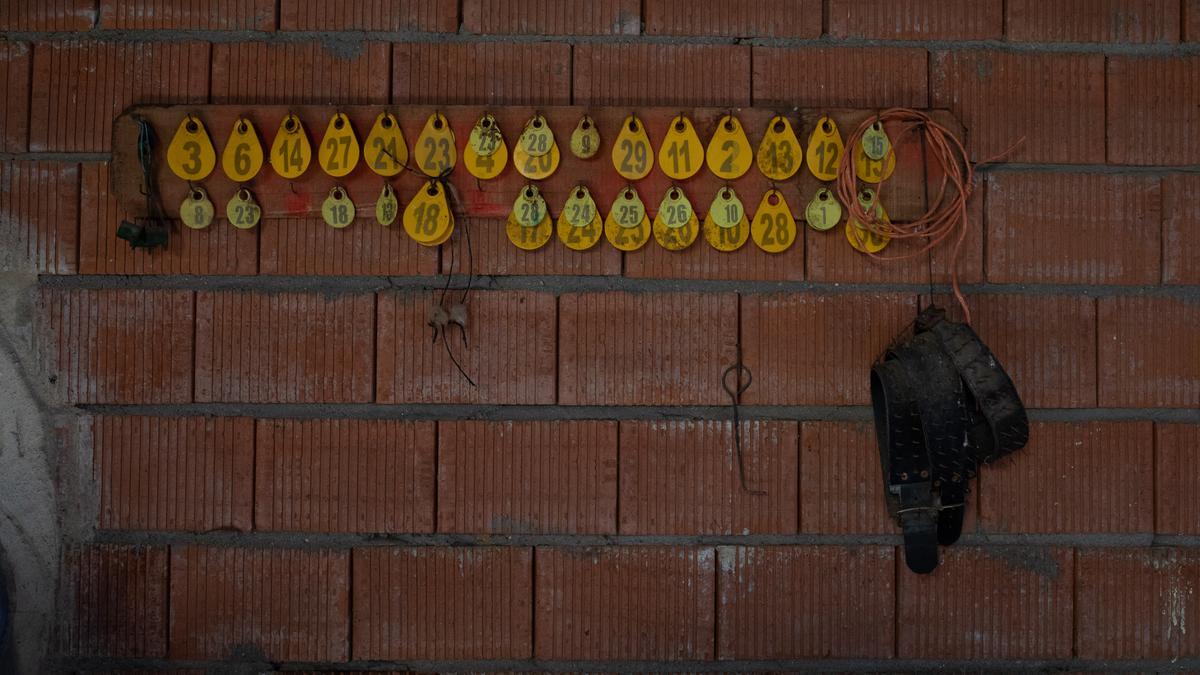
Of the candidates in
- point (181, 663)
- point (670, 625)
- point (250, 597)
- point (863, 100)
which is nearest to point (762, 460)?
point (670, 625)

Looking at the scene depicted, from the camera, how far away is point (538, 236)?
175 centimetres

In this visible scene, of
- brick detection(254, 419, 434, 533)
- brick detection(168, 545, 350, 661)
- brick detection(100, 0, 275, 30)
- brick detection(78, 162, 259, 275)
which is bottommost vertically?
brick detection(168, 545, 350, 661)

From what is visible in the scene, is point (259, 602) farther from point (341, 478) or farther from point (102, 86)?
point (102, 86)

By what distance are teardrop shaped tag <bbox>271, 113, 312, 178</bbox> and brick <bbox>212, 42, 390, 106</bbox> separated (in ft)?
0.32

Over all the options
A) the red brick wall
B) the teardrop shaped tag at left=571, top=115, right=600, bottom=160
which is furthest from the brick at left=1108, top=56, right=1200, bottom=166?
the teardrop shaped tag at left=571, top=115, right=600, bottom=160

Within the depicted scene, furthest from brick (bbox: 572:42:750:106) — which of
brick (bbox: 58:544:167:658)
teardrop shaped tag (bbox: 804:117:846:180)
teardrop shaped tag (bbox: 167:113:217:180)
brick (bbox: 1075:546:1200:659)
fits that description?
brick (bbox: 58:544:167:658)

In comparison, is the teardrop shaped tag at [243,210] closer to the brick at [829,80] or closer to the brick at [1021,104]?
the brick at [829,80]

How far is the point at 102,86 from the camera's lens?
178 cm

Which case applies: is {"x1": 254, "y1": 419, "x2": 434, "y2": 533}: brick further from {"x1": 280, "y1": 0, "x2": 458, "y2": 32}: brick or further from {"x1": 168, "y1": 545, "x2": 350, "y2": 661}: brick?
{"x1": 280, "y1": 0, "x2": 458, "y2": 32}: brick

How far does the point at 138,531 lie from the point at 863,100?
186 cm

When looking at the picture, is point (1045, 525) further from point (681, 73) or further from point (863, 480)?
point (681, 73)

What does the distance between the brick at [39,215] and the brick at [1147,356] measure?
2.29m

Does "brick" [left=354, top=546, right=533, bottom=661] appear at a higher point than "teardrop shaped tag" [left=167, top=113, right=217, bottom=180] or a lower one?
lower

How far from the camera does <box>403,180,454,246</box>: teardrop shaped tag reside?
172cm
